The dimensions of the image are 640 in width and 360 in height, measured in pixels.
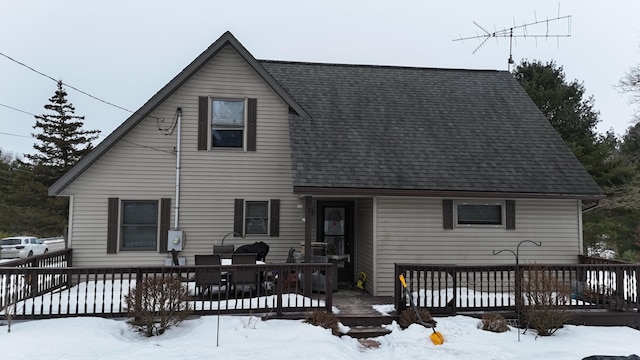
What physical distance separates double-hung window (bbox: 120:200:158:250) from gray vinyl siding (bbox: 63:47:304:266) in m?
0.17

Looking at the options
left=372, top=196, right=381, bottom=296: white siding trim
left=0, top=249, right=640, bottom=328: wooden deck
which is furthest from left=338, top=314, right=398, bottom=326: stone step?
left=372, top=196, right=381, bottom=296: white siding trim

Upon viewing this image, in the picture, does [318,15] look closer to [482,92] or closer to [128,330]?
[482,92]

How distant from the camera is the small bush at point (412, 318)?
23.3ft

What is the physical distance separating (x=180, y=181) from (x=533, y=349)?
828 cm

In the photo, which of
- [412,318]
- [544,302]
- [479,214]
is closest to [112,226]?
[412,318]

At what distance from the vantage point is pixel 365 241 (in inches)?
408

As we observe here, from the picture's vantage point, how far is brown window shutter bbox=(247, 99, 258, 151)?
10.8 metres

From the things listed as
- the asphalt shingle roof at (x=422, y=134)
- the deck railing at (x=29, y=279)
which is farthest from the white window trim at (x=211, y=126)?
the deck railing at (x=29, y=279)

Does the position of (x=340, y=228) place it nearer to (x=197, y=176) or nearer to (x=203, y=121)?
(x=197, y=176)

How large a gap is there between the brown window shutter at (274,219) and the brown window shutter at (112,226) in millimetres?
3700

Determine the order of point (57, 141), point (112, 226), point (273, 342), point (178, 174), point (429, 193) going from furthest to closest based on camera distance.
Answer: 1. point (57, 141)
2. point (178, 174)
3. point (112, 226)
4. point (429, 193)
5. point (273, 342)

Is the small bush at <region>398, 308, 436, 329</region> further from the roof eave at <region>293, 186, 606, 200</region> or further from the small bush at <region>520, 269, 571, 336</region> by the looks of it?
the roof eave at <region>293, 186, 606, 200</region>

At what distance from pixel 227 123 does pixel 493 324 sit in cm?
763

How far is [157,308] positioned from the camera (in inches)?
256
